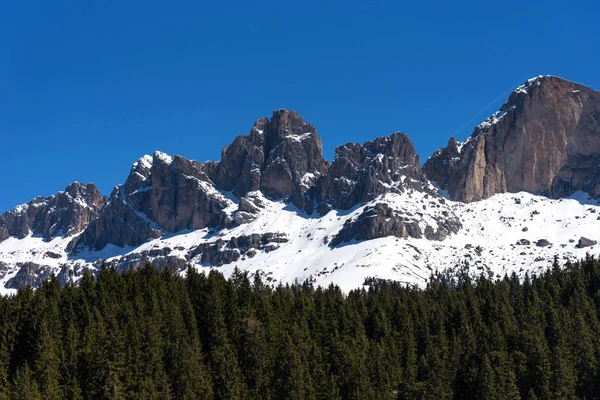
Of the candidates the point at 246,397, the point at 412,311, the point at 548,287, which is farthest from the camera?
the point at 548,287

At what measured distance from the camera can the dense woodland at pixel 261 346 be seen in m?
103

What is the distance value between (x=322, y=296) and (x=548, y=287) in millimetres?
58934

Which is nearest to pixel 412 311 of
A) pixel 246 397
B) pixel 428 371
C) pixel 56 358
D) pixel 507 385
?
pixel 428 371

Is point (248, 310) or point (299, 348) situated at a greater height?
point (248, 310)

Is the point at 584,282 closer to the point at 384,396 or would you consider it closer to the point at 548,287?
the point at 548,287

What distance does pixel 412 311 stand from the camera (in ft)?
523

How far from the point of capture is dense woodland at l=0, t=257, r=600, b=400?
103 metres

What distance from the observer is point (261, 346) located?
122375 mm

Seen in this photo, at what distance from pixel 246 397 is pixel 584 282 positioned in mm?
107465

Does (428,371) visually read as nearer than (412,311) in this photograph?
Yes

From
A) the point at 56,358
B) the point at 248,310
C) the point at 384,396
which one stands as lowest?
the point at 384,396

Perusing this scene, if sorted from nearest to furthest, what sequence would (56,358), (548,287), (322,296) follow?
(56,358) < (322,296) < (548,287)

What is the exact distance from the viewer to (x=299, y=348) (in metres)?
118

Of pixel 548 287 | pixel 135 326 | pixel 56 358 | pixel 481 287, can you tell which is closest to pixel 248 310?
pixel 135 326
